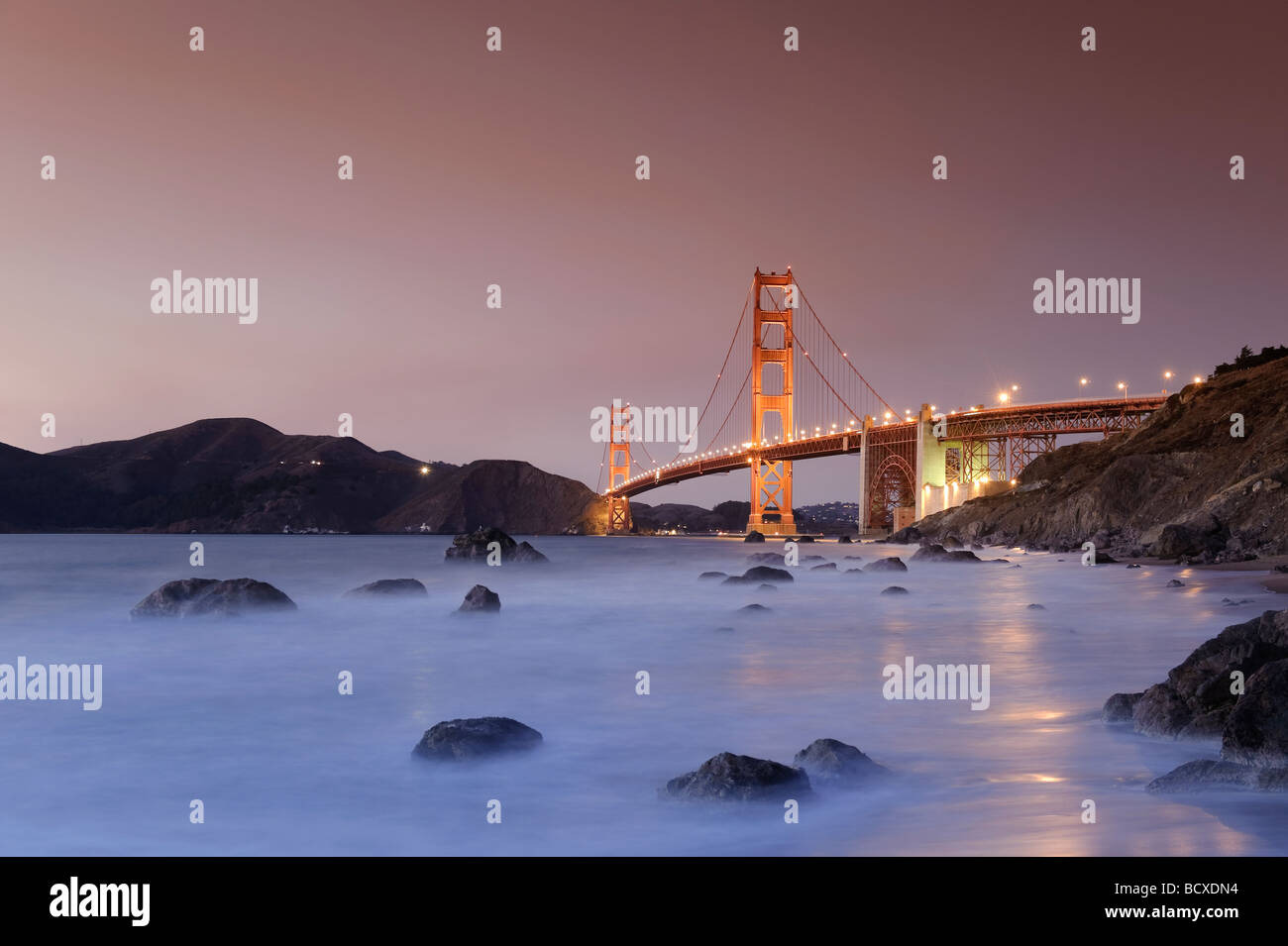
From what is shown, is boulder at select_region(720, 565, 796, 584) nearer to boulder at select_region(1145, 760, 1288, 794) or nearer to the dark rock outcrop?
the dark rock outcrop

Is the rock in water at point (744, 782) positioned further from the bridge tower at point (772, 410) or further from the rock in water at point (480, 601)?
the bridge tower at point (772, 410)

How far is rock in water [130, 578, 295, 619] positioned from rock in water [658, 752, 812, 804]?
12.0 metres

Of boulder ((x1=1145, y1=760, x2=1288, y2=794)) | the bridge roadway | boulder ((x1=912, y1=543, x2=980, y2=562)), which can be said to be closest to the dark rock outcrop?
boulder ((x1=1145, y1=760, x2=1288, y2=794))

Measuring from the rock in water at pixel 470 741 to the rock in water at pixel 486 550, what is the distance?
102 ft

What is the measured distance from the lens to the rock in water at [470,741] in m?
6.95

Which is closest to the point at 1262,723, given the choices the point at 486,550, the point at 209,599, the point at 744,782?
the point at 744,782

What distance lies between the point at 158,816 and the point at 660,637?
410 inches

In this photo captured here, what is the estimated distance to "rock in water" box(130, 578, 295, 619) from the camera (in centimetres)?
1622

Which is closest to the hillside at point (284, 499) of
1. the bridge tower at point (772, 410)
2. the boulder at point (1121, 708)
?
the bridge tower at point (772, 410)
